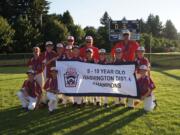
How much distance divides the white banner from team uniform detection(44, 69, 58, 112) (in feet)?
0.49

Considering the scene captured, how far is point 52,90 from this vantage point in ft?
36.3

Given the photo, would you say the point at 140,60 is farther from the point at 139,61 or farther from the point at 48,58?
the point at 48,58

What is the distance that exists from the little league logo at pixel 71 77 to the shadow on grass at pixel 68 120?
72 centimetres

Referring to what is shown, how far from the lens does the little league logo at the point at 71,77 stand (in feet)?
37.0

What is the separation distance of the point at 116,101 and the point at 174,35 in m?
139

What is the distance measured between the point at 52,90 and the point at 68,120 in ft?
4.38

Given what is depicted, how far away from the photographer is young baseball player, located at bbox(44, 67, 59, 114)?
1088cm

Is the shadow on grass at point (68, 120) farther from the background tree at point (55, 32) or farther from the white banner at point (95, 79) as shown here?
the background tree at point (55, 32)

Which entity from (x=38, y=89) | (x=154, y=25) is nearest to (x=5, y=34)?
(x=38, y=89)

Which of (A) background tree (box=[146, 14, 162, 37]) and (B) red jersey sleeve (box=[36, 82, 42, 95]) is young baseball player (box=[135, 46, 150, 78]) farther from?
(A) background tree (box=[146, 14, 162, 37])

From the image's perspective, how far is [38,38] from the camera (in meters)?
50.9

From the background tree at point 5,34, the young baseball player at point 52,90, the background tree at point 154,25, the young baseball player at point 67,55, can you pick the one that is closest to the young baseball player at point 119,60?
the young baseball player at point 67,55

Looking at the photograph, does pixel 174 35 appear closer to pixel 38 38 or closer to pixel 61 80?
pixel 38 38

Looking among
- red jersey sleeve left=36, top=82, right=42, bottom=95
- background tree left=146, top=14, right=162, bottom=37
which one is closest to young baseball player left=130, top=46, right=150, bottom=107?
red jersey sleeve left=36, top=82, right=42, bottom=95
